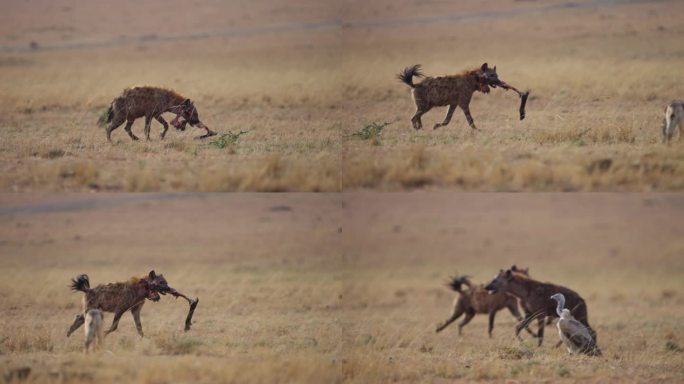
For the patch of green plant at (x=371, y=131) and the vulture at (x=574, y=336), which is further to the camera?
the patch of green plant at (x=371, y=131)

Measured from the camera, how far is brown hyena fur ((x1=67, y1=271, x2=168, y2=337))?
302 inches

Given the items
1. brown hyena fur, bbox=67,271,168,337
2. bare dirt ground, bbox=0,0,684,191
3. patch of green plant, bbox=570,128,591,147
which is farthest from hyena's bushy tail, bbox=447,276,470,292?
brown hyena fur, bbox=67,271,168,337

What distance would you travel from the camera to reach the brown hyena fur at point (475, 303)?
311 inches

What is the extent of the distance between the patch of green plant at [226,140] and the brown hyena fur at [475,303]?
4.54ft

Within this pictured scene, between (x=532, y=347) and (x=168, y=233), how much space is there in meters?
2.00

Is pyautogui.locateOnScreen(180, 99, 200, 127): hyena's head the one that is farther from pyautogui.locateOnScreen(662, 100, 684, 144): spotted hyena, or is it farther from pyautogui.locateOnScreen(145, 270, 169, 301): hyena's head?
pyautogui.locateOnScreen(662, 100, 684, 144): spotted hyena

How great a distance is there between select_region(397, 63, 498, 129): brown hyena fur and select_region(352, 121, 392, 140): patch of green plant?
19 cm

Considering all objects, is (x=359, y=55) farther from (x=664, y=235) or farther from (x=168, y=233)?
(x=664, y=235)

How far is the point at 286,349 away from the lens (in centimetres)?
774

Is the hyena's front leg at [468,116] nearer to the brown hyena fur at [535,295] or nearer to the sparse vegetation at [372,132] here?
the sparse vegetation at [372,132]

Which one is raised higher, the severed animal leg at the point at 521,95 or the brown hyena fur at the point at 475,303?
the severed animal leg at the point at 521,95

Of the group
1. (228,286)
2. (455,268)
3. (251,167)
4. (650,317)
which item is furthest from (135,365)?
(650,317)

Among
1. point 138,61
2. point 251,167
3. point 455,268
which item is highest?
point 138,61

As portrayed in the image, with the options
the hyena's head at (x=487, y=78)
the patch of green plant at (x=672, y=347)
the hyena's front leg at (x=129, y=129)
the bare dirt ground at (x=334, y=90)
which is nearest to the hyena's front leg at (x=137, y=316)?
the bare dirt ground at (x=334, y=90)
